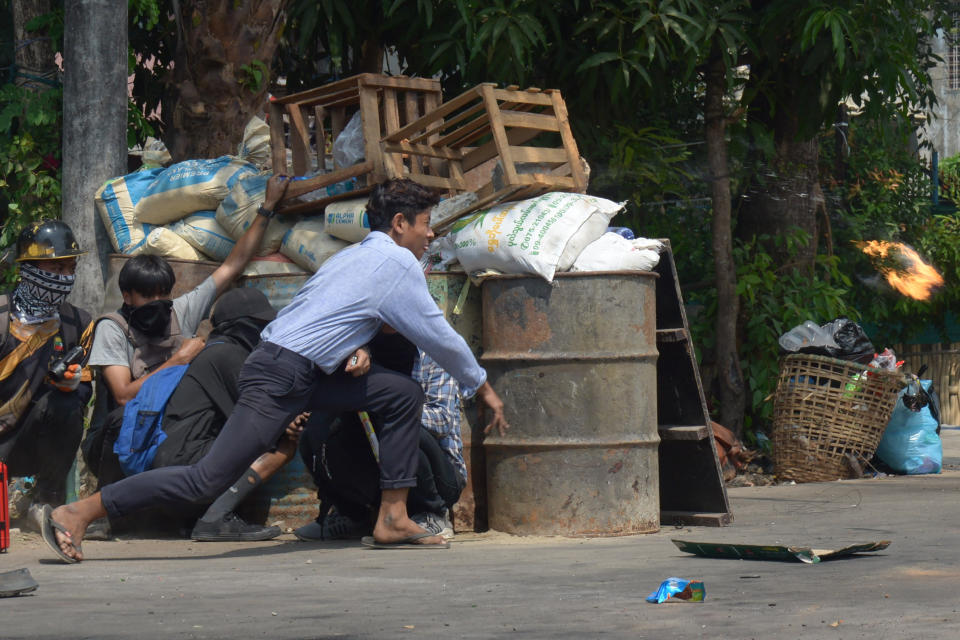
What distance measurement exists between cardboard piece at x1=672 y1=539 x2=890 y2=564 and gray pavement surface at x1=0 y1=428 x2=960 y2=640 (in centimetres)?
5

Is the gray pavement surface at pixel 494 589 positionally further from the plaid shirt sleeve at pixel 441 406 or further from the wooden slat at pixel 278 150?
the wooden slat at pixel 278 150

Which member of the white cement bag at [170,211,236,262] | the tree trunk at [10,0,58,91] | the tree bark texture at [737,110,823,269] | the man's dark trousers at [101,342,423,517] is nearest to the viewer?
the man's dark trousers at [101,342,423,517]

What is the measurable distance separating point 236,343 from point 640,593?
2.60m

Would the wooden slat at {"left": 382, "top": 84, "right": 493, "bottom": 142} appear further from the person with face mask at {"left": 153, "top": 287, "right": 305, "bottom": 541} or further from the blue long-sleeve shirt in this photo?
the blue long-sleeve shirt

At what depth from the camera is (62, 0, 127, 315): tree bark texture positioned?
704 cm

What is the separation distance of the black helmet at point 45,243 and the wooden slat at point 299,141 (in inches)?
56.1

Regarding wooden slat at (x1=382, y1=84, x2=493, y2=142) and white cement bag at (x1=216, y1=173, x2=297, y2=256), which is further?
white cement bag at (x1=216, y1=173, x2=297, y2=256)

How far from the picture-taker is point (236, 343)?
19.2 feet

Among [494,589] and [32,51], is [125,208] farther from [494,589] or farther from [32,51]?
[494,589]

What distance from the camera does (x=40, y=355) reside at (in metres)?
5.77

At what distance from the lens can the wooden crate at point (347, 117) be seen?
6180 millimetres

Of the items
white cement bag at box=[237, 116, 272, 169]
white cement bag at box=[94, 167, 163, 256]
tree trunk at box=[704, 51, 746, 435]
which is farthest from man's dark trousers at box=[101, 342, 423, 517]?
tree trunk at box=[704, 51, 746, 435]

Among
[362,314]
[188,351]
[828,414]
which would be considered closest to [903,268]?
[828,414]

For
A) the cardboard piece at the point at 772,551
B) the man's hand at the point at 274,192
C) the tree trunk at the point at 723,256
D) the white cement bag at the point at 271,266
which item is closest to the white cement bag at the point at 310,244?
the white cement bag at the point at 271,266
